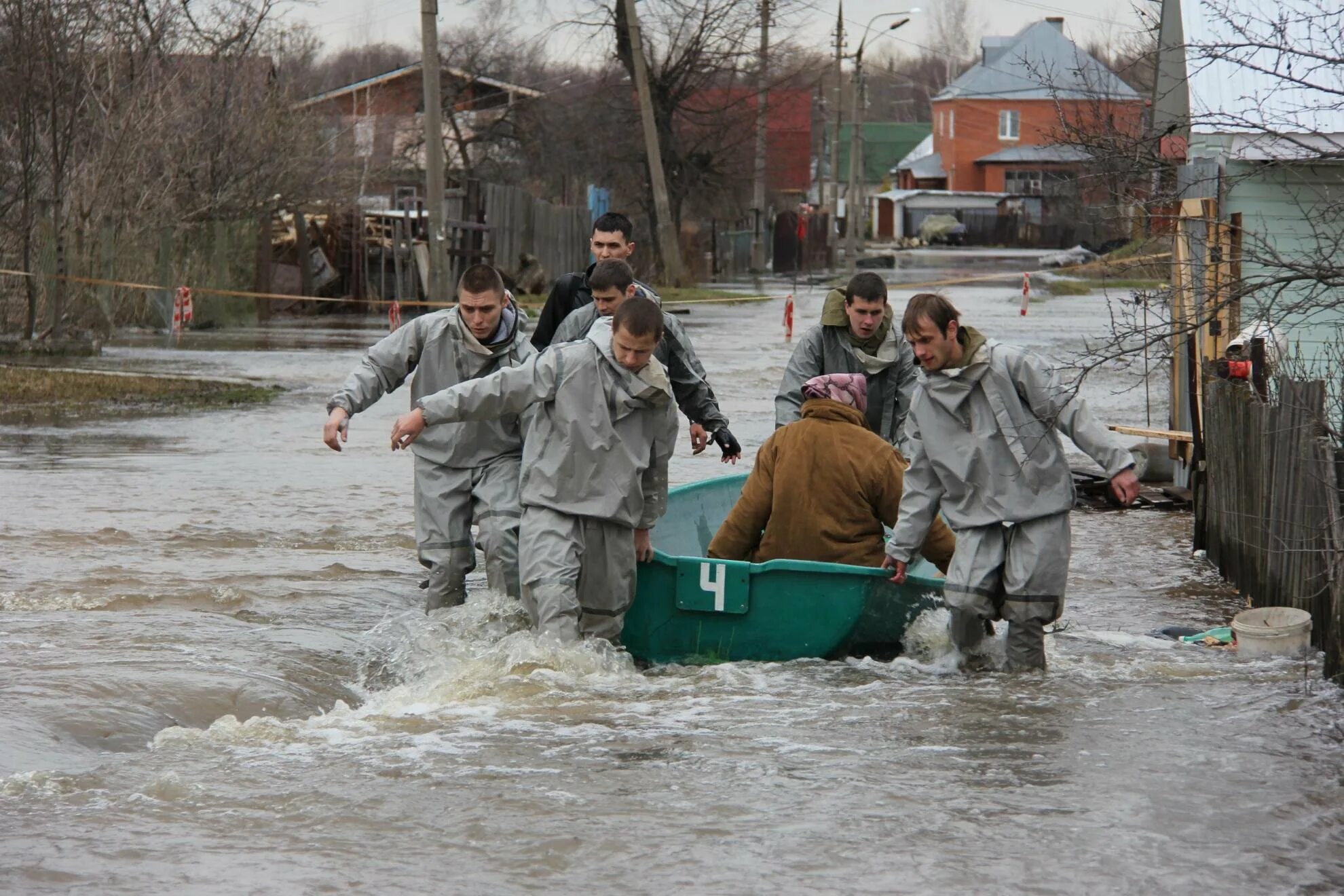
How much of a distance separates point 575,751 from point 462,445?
196 cm

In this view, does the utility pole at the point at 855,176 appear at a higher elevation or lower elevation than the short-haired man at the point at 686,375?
higher

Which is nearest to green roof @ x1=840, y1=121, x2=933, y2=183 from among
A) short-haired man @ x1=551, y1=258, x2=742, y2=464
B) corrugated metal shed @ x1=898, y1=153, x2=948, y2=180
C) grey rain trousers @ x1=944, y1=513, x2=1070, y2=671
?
corrugated metal shed @ x1=898, y1=153, x2=948, y2=180

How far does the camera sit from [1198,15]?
46.8 ft

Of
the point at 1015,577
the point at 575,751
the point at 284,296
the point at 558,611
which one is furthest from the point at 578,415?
the point at 284,296

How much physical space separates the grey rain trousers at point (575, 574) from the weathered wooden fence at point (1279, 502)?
2723 millimetres

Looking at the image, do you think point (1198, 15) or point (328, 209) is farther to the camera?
point (328, 209)

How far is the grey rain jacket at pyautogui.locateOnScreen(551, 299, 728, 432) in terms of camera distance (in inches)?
322

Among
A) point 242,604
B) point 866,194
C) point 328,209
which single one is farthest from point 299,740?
point 866,194

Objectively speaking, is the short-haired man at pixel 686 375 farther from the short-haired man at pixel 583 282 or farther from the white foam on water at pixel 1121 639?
the white foam on water at pixel 1121 639

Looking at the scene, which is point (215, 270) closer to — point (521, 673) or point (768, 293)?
point (768, 293)

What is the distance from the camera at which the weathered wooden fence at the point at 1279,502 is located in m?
7.16

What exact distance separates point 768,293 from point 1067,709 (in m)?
35.3

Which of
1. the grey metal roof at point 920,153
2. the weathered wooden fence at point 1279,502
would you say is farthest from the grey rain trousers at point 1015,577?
the grey metal roof at point 920,153

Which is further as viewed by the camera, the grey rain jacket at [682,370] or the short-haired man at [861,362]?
the short-haired man at [861,362]
